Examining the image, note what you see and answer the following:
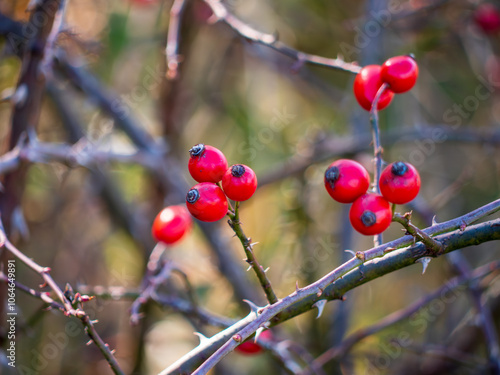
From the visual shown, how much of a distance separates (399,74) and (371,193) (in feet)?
1.33

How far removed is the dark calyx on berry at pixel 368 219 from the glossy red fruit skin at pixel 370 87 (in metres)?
0.45

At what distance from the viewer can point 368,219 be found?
1.20 m

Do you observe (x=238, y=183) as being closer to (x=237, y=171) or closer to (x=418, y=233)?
(x=237, y=171)

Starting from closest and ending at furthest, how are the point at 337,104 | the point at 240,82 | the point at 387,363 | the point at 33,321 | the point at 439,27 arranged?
the point at 33,321 < the point at 387,363 < the point at 439,27 < the point at 337,104 < the point at 240,82

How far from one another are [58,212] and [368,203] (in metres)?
2.87

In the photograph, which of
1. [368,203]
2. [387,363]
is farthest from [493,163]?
[368,203]

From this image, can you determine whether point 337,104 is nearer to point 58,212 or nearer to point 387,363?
point 387,363

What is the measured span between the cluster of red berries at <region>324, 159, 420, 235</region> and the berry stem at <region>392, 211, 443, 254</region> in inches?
6.2

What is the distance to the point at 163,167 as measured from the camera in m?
2.68

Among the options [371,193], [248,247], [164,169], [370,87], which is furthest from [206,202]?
[164,169]

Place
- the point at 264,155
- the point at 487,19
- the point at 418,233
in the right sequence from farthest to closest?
the point at 264,155 → the point at 487,19 → the point at 418,233

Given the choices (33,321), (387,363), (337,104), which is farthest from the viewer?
(337,104)

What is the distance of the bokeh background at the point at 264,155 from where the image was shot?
295cm

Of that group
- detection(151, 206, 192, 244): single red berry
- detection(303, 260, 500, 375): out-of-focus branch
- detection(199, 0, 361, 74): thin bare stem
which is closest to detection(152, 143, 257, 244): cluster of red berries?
detection(199, 0, 361, 74): thin bare stem
